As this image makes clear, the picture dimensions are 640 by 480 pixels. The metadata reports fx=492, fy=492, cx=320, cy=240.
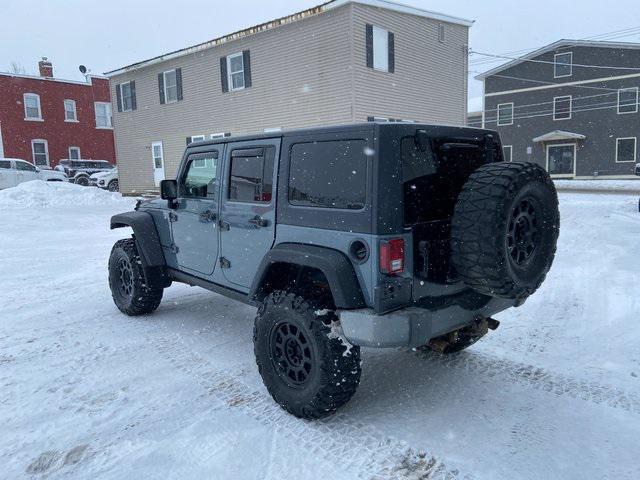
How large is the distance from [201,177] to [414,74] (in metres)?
14.6

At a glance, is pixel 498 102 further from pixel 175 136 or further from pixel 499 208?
pixel 499 208

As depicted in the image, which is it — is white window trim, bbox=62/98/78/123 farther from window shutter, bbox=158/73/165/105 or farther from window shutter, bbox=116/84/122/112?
window shutter, bbox=158/73/165/105

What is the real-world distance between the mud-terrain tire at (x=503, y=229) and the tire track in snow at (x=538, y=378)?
102cm

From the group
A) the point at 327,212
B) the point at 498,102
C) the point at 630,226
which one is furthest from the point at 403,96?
the point at 498,102

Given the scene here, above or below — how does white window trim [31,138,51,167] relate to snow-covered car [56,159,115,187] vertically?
above

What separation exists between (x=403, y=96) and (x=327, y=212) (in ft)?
49.0

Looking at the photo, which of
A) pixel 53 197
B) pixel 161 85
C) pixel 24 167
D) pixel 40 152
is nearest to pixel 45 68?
pixel 40 152

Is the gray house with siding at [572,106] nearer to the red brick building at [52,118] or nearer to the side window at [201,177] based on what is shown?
the red brick building at [52,118]

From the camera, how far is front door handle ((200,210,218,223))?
172 inches

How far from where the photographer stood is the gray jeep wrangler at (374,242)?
2951 millimetres

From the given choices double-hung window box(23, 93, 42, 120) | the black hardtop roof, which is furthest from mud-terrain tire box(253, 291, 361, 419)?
double-hung window box(23, 93, 42, 120)

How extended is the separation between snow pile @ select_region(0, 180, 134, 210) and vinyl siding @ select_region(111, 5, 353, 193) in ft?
12.3

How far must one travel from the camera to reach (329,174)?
3322 mm

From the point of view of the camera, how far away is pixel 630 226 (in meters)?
11.0
